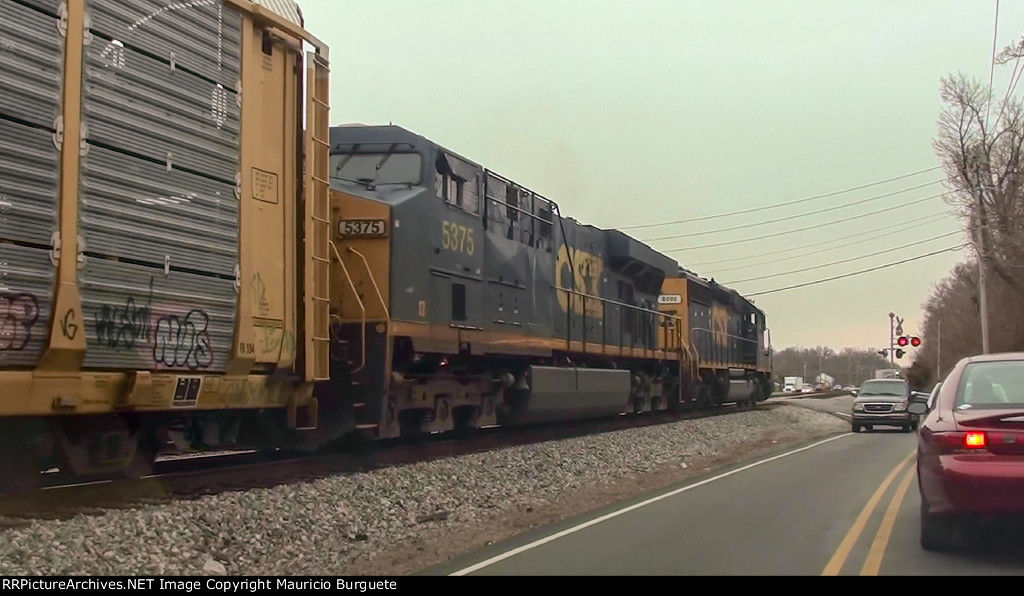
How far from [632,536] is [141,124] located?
5.56 meters

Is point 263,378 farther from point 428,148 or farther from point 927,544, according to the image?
point 927,544

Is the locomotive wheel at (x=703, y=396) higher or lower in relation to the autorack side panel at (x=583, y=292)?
lower

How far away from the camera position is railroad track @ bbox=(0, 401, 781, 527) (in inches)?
291

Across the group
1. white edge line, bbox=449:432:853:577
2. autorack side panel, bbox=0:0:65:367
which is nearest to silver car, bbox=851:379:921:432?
white edge line, bbox=449:432:853:577

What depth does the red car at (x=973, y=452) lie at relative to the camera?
6793mm

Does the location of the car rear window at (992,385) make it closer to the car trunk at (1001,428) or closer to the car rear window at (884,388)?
the car trunk at (1001,428)

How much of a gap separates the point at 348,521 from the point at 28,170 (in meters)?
4.09

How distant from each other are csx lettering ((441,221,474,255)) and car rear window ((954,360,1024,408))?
6906 millimetres

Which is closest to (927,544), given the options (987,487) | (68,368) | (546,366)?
(987,487)

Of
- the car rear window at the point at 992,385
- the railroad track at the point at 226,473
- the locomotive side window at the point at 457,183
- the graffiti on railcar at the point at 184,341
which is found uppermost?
the locomotive side window at the point at 457,183

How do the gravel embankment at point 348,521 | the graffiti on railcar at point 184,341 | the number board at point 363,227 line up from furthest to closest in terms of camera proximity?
the number board at point 363,227, the graffiti on railcar at point 184,341, the gravel embankment at point 348,521

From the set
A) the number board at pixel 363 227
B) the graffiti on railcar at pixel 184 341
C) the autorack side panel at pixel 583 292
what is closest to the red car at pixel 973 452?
the graffiti on railcar at pixel 184 341

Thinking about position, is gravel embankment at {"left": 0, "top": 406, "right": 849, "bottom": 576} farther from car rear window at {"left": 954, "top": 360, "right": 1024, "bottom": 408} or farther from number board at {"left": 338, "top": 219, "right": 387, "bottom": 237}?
car rear window at {"left": 954, "top": 360, "right": 1024, "bottom": 408}

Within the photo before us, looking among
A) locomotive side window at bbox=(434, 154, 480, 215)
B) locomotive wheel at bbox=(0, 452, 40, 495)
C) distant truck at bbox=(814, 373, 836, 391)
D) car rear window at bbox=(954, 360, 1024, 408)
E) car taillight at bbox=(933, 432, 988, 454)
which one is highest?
locomotive side window at bbox=(434, 154, 480, 215)
